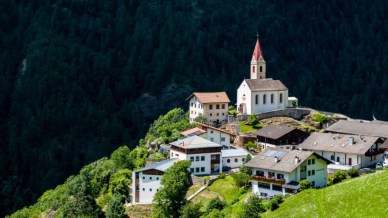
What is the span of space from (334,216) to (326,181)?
44.9ft

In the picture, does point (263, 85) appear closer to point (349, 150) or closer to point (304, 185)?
point (349, 150)

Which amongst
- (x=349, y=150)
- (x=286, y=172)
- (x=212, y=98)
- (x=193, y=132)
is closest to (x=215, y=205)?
(x=286, y=172)

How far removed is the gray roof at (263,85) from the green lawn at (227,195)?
24676mm

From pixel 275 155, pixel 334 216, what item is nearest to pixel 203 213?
pixel 275 155

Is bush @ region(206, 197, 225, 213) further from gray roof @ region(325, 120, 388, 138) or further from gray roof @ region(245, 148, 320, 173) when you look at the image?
gray roof @ region(325, 120, 388, 138)

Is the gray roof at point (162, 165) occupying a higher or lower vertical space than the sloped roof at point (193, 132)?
lower

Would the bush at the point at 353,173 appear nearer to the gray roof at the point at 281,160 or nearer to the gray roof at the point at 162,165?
the gray roof at the point at 281,160

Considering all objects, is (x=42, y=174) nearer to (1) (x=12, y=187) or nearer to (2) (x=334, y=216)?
(1) (x=12, y=187)

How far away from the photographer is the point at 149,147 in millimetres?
99562

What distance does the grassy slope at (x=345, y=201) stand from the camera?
5762cm

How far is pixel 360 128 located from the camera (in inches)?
3457

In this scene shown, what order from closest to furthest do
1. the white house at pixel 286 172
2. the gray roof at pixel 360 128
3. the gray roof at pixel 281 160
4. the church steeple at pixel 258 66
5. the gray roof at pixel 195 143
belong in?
the white house at pixel 286 172 < the gray roof at pixel 281 160 < the gray roof at pixel 195 143 < the gray roof at pixel 360 128 < the church steeple at pixel 258 66

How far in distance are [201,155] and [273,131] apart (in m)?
11.7

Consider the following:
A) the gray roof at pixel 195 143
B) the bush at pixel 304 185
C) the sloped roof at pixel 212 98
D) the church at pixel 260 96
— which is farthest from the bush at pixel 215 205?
the church at pixel 260 96
